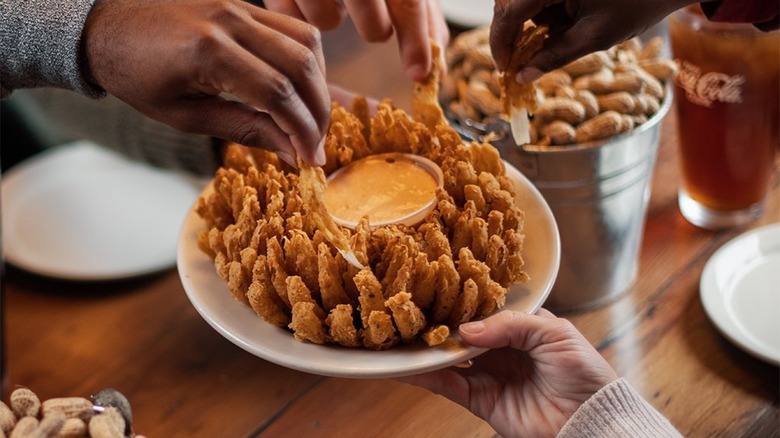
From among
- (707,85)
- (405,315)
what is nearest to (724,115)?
(707,85)

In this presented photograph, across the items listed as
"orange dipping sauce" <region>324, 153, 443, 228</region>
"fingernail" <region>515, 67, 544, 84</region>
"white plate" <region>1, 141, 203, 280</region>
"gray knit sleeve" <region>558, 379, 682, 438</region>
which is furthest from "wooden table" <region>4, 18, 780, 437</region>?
"fingernail" <region>515, 67, 544, 84</region>

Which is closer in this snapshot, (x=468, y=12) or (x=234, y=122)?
(x=234, y=122)

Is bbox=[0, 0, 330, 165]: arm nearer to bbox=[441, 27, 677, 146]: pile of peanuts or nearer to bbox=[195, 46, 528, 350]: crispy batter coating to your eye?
bbox=[195, 46, 528, 350]: crispy batter coating

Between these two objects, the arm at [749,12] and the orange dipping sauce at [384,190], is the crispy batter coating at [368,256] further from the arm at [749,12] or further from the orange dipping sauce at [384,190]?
the arm at [749,12]

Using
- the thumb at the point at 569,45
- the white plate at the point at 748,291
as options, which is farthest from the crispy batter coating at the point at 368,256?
the white plate at the point at 748,291

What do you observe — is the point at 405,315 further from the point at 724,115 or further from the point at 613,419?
the point at 724,115

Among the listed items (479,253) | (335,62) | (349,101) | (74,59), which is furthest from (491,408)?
(335,62)
